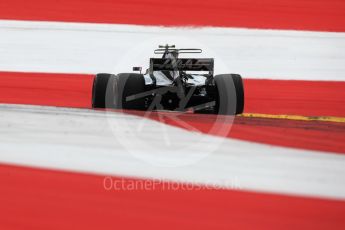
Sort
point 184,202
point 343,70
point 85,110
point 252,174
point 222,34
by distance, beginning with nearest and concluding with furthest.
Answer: point 184,202
point 252,174
point 85,110
point 343,70
point 222,34

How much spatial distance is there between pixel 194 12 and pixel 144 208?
4.67 metres

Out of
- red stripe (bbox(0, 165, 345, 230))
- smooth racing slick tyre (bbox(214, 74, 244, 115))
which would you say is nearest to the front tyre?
smooth racing slick tyre (bbox(214, 74, 244, 115))

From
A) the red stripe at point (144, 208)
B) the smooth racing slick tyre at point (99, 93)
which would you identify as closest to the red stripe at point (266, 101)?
the smooth racing slick tyre at point (99, 93)

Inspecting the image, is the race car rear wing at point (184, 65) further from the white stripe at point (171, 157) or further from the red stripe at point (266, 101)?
the white stripe at point (171, 157)

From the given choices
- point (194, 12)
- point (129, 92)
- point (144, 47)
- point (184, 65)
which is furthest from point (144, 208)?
point (194, 12)

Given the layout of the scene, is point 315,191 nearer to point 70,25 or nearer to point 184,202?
point 184,202

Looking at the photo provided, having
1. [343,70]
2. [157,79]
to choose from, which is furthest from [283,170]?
[343,70]

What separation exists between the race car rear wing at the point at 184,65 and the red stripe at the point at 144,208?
6.53ft

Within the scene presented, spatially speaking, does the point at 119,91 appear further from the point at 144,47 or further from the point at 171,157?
the point at 144,47

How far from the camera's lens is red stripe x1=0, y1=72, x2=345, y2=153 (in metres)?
4.59

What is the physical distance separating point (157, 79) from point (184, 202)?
2191 mm

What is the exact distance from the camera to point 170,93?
5234mm

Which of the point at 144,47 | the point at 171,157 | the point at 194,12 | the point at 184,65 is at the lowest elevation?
the point at 171,157

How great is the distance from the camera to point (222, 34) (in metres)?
7.25
